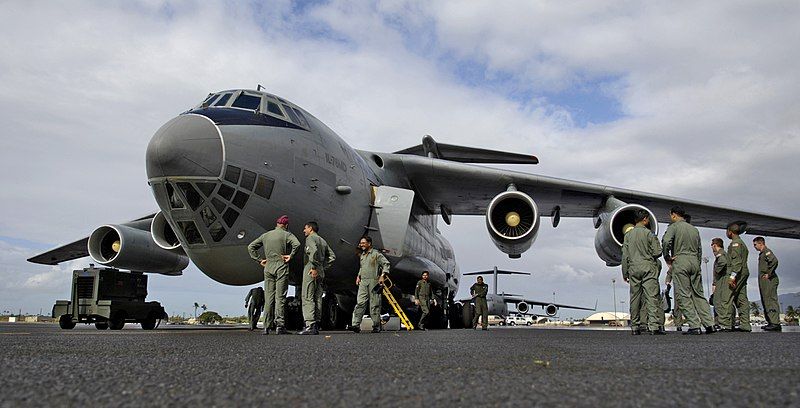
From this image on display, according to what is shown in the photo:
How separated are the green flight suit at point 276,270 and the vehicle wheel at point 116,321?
6.63 metres

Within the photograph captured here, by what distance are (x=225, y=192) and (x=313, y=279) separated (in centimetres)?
150

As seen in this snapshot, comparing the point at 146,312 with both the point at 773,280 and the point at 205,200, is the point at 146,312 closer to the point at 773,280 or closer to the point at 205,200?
the point at 205,200

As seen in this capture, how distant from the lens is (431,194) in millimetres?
13391

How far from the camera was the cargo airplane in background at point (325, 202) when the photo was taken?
7.28 meters

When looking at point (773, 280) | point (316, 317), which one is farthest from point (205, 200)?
point (773, 280)

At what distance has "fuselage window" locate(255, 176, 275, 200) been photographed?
7621 millimetres

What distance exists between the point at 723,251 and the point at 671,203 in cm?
273

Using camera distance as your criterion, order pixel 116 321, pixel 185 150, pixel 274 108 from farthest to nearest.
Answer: pixel 116 321 → pixel 274 108 → pixel 185 150

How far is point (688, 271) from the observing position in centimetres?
764

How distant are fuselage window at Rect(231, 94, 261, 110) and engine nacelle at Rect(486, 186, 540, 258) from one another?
13.4ft

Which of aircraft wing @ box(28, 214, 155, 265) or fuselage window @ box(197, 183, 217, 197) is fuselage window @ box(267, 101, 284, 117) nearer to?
fuselage window @ box(197, 183, 217, 197)

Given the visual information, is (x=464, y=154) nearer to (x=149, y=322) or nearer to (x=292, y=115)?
(x=292, y=115)

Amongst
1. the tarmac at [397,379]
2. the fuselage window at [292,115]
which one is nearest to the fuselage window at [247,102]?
the fuselage window at [292,115]

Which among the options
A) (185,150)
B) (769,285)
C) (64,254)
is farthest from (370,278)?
(64,254)
